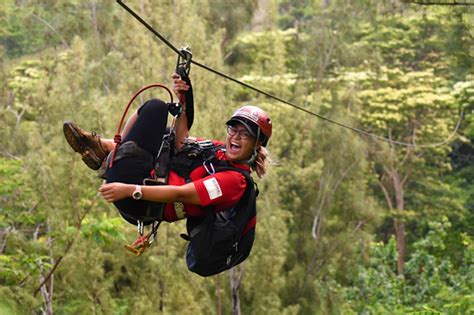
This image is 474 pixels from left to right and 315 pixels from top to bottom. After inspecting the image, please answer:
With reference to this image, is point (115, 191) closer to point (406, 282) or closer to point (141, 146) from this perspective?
point (141, 146)

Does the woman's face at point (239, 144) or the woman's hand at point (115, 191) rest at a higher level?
the woman's face at point (239, 144)

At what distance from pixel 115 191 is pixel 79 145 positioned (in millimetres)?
772

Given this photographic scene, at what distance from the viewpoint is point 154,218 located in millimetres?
3484

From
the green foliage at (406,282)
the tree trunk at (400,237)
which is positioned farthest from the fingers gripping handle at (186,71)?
the tree trunk at (400,237)

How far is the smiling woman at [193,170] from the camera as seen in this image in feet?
11.0

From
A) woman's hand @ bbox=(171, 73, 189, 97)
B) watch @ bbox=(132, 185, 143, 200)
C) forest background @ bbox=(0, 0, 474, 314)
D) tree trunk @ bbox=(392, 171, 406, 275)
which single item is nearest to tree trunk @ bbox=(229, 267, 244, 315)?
forest background @ bbox=(0, 0, 474, 314)

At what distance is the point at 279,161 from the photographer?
14.3 meters

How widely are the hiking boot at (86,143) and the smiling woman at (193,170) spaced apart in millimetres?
182

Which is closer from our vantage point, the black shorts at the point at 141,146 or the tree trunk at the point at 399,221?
the black shorts at the point at 141,146

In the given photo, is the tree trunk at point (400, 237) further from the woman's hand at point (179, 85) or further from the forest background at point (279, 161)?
the woman's hand at point (179, 85)

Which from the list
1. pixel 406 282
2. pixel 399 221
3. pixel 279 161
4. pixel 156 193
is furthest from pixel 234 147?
pixel 399 221

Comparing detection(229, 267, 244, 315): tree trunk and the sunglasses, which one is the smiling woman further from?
detection(229, 267, 244, 315): tree trunk

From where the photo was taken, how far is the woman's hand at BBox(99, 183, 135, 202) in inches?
123

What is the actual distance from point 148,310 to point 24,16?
1389 cm
